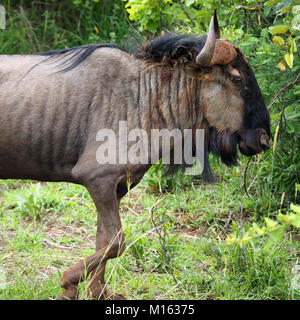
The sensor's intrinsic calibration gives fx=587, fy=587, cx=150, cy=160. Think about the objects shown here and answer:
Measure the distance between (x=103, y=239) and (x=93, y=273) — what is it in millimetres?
260

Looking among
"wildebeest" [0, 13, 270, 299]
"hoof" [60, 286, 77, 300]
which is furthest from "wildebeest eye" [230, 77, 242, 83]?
"hoof" [60, 286, 77, 300]

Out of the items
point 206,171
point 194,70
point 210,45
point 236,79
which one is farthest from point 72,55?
point 206,171

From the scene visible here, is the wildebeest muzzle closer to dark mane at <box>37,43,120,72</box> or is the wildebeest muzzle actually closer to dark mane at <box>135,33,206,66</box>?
dark mane at <box>135,33,206,66</box>

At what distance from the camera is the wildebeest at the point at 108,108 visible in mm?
3900

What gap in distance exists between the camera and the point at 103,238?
3.92m

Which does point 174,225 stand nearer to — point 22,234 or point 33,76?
point 22,234

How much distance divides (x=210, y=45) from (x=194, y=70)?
32cm

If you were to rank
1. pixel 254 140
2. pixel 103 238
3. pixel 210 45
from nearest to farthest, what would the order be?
pixel 210 45, pixel 103 238, pixel 254 140

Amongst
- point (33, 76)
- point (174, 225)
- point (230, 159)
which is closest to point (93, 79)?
point (33, 76)

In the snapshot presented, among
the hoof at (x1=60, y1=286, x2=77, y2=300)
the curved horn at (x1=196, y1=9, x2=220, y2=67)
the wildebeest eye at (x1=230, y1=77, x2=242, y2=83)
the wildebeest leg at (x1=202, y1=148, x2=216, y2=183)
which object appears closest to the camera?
the curved horn at (x1=196, y1=9, x2=220, y2=67)

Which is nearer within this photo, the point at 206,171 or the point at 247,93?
the point at 247,93

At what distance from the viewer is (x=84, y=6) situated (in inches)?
324

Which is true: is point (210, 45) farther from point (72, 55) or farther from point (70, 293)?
point (70, 293)

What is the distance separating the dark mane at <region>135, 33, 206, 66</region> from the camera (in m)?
4.11
